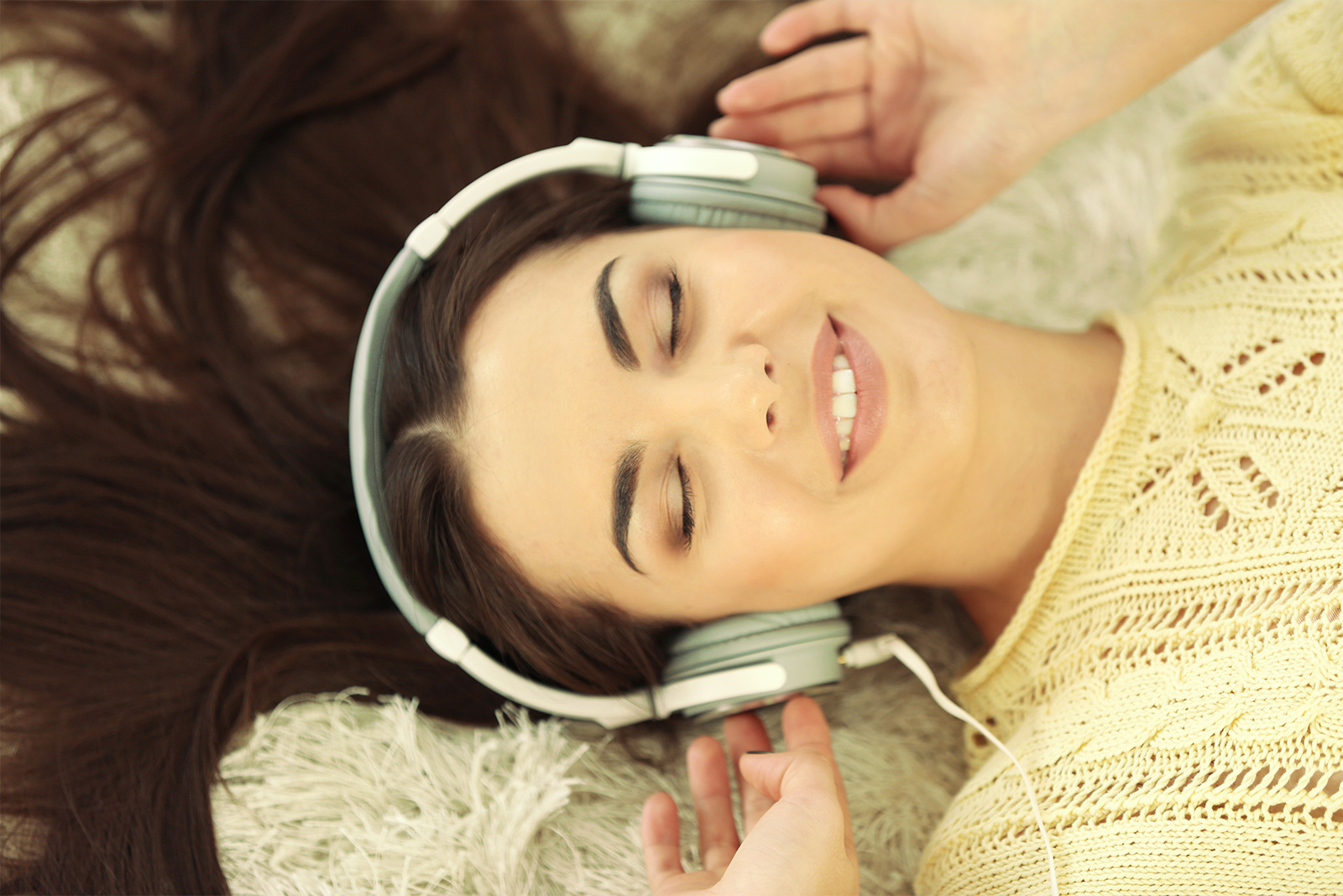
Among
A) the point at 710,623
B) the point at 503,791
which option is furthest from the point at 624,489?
the point at 503,791

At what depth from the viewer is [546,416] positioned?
1.36 meters

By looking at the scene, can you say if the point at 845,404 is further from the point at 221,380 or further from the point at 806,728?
the point at 221,380

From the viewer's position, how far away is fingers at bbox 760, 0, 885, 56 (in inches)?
69.6

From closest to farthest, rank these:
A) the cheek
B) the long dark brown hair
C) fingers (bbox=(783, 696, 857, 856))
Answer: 1. the cheek
2. fingers (bbox=(783, 696, 857, 856))
3. the long dark brown hair

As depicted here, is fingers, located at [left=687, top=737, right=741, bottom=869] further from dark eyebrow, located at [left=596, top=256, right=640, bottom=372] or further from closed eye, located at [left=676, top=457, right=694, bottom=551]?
dark eyebrow, located at [left=596, top=256, right=640, bottom=372]

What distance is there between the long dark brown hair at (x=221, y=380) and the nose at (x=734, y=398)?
41 cm

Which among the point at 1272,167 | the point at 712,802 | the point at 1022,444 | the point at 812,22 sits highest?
the point at 812,22

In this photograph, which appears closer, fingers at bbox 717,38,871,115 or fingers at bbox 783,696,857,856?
fingers at bbox 783,696,857,856

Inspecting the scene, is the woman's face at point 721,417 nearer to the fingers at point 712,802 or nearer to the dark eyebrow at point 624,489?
the dark eyebrow at point 624,489

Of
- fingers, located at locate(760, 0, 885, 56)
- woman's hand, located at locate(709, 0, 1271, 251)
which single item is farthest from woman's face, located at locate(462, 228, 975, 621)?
fingers, located at locate(760, 0, 885, 56)

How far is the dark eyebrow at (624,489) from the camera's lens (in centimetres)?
134

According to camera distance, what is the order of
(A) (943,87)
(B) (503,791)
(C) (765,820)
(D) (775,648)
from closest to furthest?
(C) (765,820), (D) (775,648), (B) (503,791), (A) (943,87)

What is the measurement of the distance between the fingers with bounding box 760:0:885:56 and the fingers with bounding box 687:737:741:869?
1318 mm

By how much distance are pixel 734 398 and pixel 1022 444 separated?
578mm
